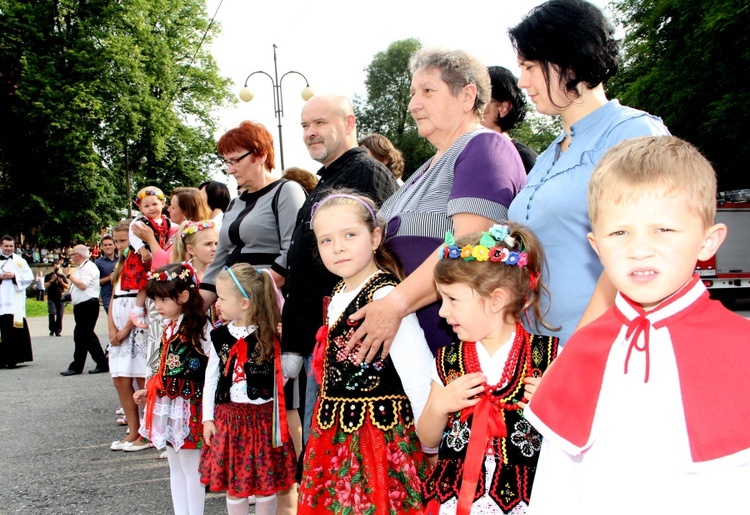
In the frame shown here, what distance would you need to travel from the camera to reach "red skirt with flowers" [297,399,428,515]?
2432 mm

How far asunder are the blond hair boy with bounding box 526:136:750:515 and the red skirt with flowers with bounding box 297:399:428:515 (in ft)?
3.43

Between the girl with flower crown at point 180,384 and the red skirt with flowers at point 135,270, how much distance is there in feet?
6.87

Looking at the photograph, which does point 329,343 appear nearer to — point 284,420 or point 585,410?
point 284,420

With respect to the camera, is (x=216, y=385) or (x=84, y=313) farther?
(x=84, y=313)

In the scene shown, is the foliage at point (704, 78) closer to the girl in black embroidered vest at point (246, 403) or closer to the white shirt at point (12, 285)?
the white shirt at point (12, 285)

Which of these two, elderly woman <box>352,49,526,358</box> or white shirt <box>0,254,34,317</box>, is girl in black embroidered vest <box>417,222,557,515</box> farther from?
white shirt <box>0,254,34,317</box>

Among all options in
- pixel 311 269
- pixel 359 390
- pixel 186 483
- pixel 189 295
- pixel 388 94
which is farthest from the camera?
pixel 388 94

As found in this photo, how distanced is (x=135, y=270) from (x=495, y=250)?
480 cm

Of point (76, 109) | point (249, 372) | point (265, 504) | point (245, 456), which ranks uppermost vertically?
point (76, 109)

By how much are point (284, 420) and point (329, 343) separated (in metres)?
0.95

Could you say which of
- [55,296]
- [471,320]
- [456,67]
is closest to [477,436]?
[471,320]

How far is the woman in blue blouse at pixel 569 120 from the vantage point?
78.6 inches

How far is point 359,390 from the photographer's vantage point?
2.56 meters

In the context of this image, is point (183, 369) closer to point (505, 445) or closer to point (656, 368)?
point (505, 445)
